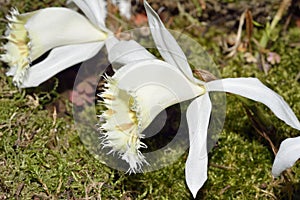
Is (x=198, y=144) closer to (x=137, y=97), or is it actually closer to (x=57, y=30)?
(x=137, y=97)

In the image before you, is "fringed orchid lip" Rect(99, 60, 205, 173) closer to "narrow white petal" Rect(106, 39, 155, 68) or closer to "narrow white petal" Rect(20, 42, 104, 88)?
"narrow white petal" Rect(106, 39, 155, 68)

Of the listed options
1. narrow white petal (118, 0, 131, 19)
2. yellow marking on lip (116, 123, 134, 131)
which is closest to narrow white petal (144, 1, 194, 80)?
yellow marking on lip (116, 123, 134, 131)

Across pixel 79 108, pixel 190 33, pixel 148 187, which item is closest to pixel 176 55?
pixel 148 187

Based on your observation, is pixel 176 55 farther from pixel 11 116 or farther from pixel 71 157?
pixel 11 116

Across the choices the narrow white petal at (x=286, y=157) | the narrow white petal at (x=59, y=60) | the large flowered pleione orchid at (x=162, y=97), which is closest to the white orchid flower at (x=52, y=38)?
the narrow white petal at (x=59, y=60)

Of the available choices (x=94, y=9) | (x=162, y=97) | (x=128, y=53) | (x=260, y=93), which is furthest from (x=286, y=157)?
(x=94, y=9)
